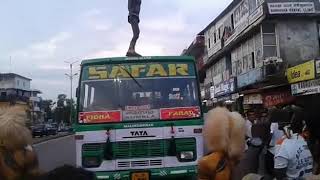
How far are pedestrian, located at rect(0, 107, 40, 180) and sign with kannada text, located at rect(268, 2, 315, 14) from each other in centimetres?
2737

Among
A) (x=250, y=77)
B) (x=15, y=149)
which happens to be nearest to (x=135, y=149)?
(x=15, y=149)

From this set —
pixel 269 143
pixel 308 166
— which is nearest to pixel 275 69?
pixel 269 143

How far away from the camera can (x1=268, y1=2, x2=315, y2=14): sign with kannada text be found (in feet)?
98.0

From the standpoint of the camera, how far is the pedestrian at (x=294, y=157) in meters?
4.95

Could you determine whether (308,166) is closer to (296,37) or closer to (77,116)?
(77,116)

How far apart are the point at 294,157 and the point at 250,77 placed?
90.9ft

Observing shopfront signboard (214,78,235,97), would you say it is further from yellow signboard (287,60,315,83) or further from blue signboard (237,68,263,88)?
yellow signboard (287,60,315,83)

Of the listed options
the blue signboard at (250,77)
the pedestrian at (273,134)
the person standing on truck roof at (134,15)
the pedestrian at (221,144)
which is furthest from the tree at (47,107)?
the pedestrian at (221,144)

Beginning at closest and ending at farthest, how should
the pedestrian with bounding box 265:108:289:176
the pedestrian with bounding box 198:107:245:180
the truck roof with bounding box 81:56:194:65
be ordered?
the pedestrian with bounding box 198:107:245:180 → the pedestrian with bounding box 265:108:289:176 → the truck roof with bounding box 81:56:194:65

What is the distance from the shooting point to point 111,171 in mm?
8914

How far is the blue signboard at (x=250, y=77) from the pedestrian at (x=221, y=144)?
26.2 meters

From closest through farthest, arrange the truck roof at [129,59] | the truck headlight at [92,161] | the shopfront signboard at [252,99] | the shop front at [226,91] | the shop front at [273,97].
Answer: the truck headlight at [92,161] < the truck roof at [129,59] < the shop front at [273,97] < the shopfront signboard at [252,99] < the shop front at [226,91]

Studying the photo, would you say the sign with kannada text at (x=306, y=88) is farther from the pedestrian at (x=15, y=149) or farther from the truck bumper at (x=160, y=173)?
the pedestrian at (x=15, y=149)

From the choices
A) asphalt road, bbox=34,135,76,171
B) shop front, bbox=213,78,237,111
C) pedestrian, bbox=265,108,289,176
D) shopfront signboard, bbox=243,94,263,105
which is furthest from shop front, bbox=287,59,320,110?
pedestrian, bbox=265,108,289,176
